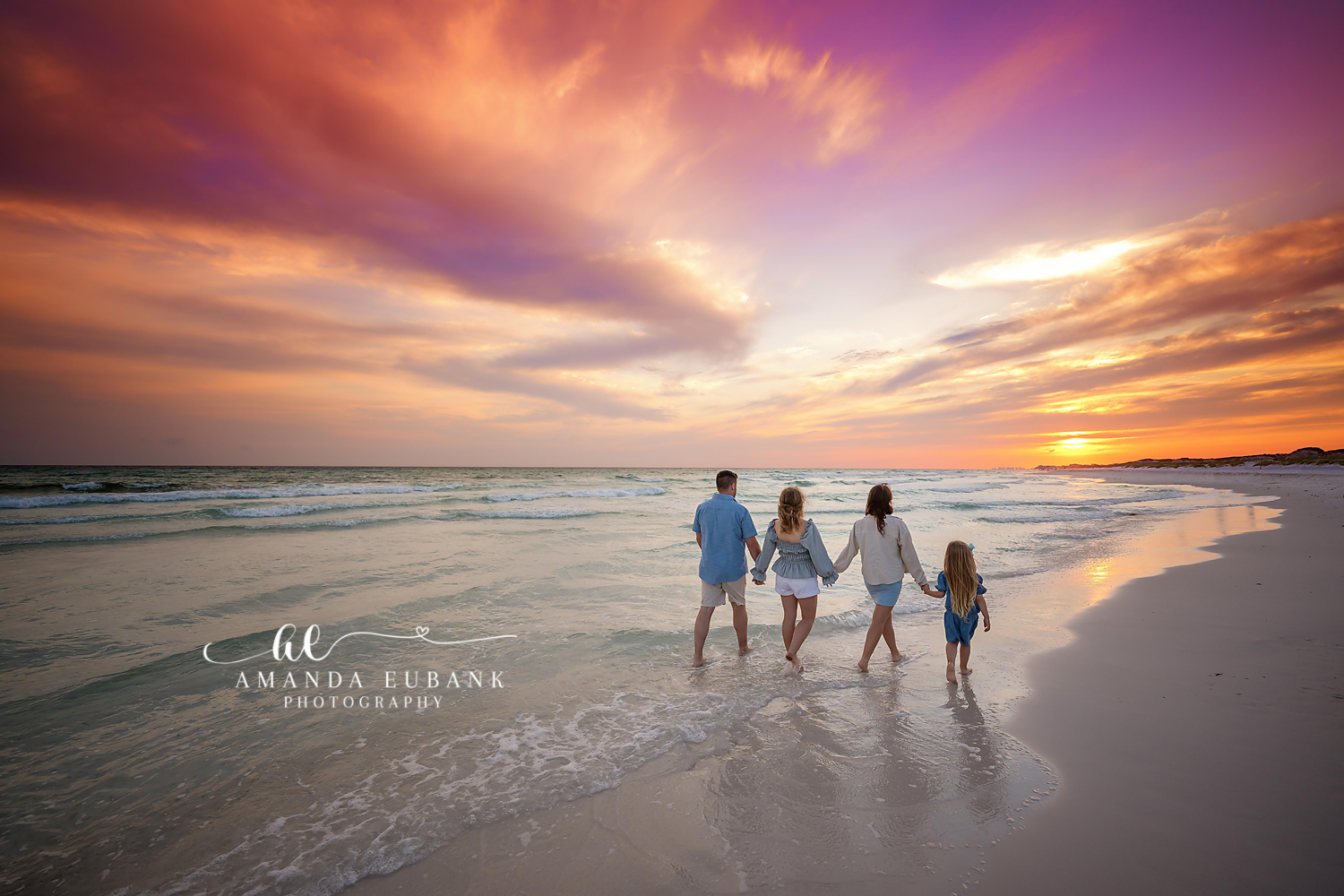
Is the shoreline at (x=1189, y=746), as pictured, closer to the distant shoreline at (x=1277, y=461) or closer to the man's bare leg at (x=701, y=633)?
the man's bare leg at (x=701, y=633)

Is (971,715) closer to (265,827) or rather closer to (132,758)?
(265,827)

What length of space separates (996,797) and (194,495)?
39718 mm

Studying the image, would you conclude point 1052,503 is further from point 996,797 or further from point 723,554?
point 996,797

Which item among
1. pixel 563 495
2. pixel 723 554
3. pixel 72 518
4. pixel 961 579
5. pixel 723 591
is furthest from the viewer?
pixel 563 495

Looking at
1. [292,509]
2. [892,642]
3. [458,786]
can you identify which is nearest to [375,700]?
[458,786]

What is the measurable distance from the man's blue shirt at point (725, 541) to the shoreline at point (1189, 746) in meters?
3.12

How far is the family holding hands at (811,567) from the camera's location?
566cm

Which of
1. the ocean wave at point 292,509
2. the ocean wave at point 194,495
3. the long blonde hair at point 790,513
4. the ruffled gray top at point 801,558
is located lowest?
the ocean wave at point 292,509

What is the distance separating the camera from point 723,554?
20.8 ft

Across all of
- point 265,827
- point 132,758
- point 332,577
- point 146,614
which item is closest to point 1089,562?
point 265,827

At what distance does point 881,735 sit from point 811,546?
2089 mm

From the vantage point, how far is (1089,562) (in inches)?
461

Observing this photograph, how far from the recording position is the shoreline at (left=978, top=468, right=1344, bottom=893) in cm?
282

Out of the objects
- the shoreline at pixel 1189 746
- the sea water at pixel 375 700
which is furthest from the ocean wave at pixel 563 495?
the shoreline at pixel 1189 746
